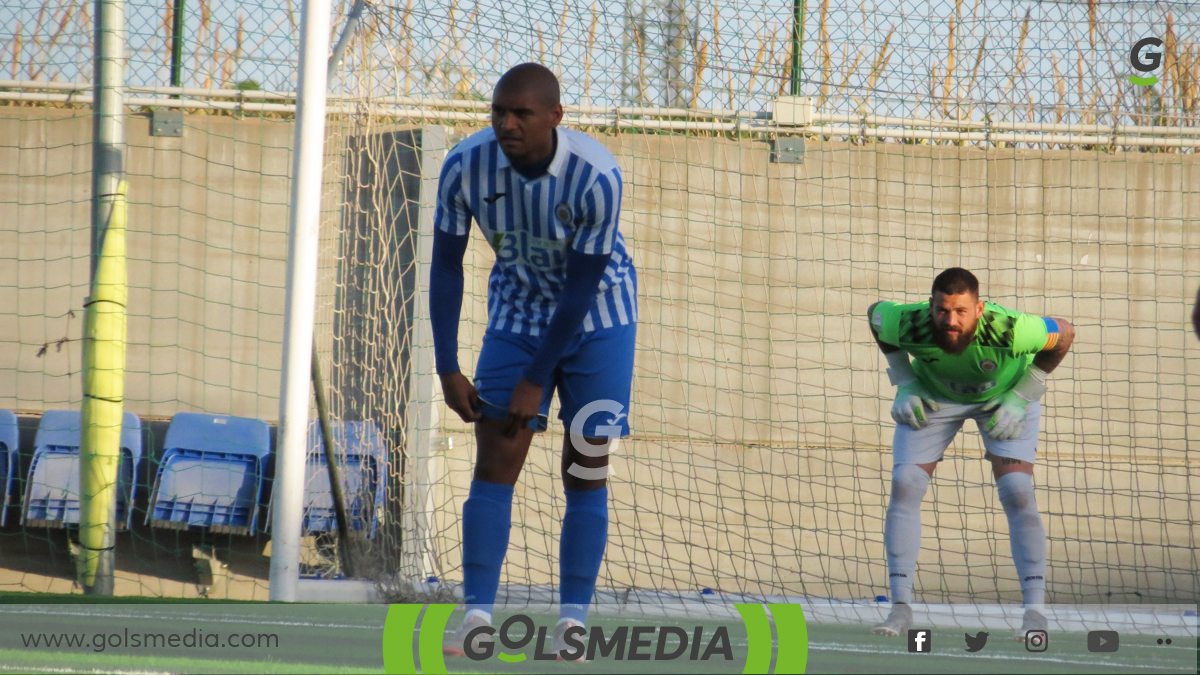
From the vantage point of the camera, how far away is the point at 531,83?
234 cm

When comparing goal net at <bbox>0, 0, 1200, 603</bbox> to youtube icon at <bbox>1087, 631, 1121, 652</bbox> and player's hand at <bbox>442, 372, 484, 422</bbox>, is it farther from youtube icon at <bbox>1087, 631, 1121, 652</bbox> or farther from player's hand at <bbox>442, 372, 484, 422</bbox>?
player's hand at <bbox>442, 372, 484, 422</bbox>

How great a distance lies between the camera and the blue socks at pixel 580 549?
8.23 feet

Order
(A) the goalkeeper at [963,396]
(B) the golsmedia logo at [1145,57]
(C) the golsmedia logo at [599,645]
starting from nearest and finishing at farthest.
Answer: (C) the golsmedia logo at [599,645] → (A) the goalkeeper at [963,396] → (B) the golsmedia logo at [1145,57]

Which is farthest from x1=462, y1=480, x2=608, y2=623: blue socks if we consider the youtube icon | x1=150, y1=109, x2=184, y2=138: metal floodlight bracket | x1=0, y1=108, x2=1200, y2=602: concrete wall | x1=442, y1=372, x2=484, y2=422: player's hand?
x1=150, y1=109, x2=184, y2=138: metal floodlight bracket

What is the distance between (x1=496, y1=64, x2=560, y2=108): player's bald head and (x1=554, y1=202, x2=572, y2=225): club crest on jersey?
23cm

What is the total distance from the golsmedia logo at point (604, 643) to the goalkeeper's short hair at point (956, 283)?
4.16ft

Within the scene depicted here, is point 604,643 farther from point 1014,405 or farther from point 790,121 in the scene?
point 790,121

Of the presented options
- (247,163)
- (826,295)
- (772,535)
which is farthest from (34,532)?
(826,295)

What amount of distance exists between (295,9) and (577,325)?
11.0 ft

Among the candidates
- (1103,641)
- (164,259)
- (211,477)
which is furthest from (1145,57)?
(164,259)

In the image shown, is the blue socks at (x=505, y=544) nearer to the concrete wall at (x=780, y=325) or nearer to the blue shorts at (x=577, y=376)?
the blue shorts at (x=577, y=376)

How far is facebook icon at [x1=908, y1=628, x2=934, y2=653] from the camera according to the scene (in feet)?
9.50

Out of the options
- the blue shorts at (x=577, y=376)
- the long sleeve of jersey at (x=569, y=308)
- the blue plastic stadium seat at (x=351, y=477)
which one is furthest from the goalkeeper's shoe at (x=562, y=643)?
the blue plastic stadium seat at (x=351, y=477)

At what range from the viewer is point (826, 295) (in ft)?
19.1
